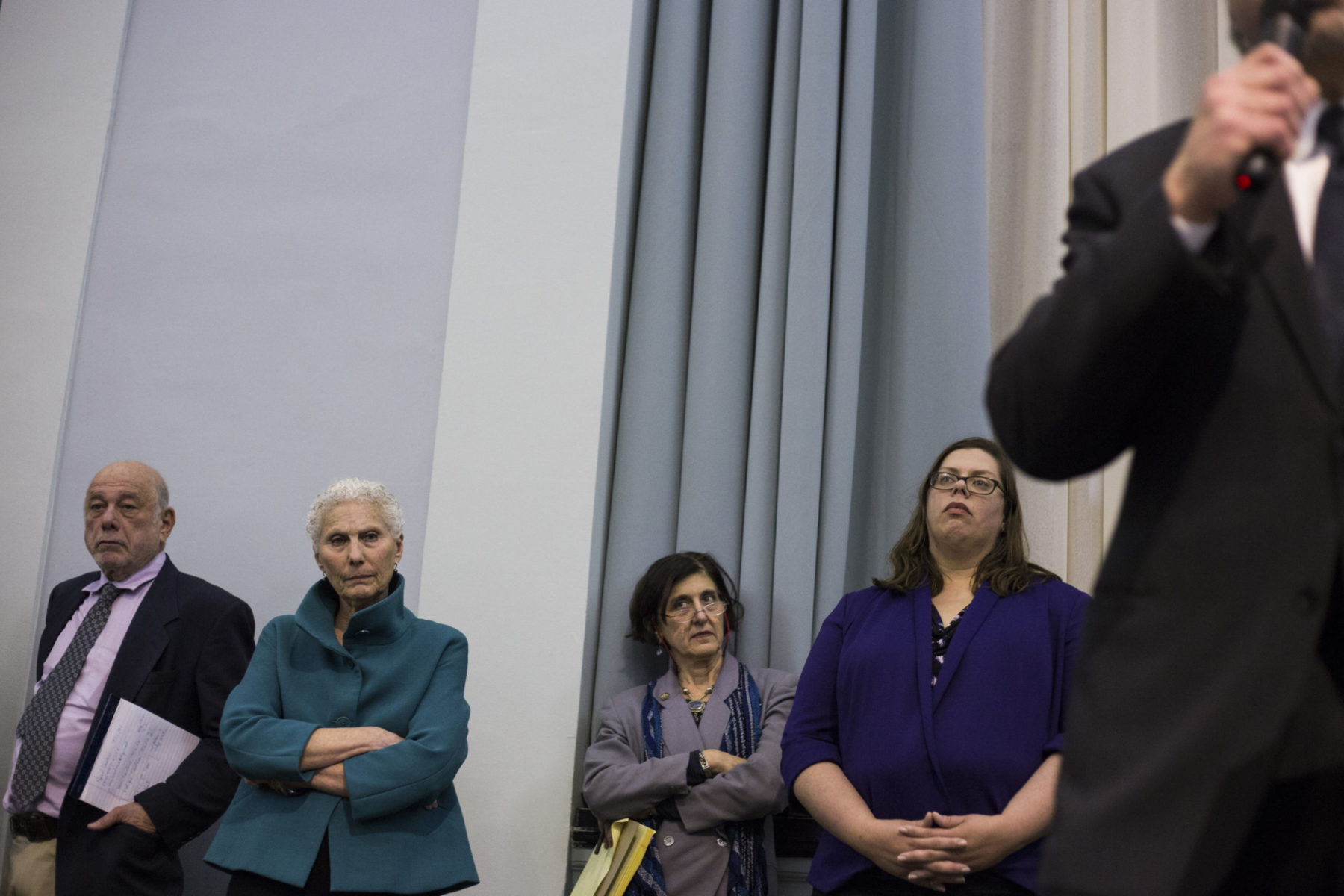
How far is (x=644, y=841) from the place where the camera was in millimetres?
2729

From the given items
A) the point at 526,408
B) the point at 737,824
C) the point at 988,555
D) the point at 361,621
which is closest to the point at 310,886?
the point at 361,621

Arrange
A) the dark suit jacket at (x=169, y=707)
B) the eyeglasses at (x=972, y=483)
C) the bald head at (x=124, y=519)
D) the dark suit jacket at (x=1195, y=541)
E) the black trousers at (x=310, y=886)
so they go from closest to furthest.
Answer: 1. the dark suit jacket at (x=1195, y=541)
2. the black trousers at (x=310, y=886)
3. the eyeglasses at (x=972, y=483)
4. the dark suit jacket at (x=169, y=707)
5. the bald head at (x=124, y=519)

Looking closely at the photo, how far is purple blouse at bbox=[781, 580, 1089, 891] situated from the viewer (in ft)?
7.57

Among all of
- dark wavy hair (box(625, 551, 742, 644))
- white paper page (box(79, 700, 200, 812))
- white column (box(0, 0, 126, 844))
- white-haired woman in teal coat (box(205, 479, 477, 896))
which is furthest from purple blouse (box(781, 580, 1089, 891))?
white column (box(0, 0, 126, 844))

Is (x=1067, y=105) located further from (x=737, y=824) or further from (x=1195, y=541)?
(x=1195, y=541)

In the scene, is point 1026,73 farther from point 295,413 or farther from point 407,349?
point 295,413

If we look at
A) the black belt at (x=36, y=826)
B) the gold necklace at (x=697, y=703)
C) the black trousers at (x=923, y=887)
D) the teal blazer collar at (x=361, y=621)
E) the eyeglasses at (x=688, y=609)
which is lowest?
the black belt at (x=36, y=826)

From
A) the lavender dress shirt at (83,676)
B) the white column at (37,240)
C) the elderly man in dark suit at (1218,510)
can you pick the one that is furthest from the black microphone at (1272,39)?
the white column at (37,240)

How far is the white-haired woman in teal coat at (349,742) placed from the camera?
254 cm

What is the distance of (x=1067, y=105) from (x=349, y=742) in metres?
2.45

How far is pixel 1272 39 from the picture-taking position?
911 mm

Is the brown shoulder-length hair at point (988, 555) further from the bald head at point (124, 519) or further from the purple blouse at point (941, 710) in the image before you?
the bald head at point (124, 519)

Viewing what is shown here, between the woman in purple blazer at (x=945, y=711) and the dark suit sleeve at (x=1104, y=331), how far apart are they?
1.42m

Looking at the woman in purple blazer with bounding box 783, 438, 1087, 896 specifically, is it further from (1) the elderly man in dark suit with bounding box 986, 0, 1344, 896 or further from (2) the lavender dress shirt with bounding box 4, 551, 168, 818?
(2) the lavender dress shirt with bounding box 4, 551, 168, 818
